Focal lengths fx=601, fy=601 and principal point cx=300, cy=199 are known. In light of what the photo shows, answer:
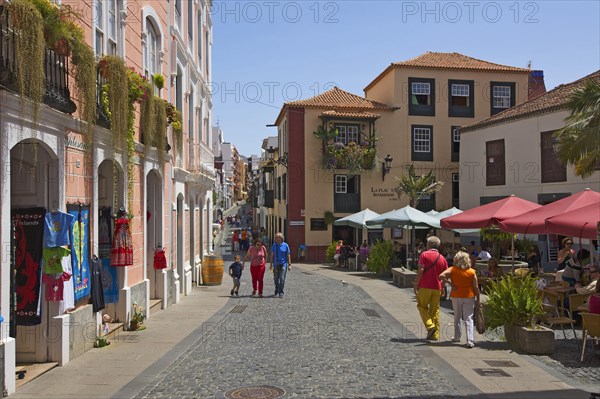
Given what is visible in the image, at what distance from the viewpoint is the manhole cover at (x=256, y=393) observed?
678cm

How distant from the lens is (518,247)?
21125 mm

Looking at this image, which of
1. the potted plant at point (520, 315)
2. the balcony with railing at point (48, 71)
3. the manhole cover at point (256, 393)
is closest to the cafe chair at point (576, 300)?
the potted plant at point (520, 315)

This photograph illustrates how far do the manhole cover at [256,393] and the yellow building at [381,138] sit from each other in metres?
27.8

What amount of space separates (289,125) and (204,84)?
12.4 meters

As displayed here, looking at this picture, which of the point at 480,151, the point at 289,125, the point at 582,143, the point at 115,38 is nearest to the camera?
the point at 115,38

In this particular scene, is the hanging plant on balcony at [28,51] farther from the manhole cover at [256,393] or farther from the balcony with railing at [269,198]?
the balcony with railing at [269,198]

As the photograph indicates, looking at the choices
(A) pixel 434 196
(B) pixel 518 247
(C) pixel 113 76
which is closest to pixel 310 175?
(A) pixel 434 196

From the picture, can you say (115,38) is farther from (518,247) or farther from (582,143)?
(518,247)

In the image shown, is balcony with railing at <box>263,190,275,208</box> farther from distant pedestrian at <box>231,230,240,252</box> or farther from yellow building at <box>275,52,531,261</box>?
yellow building at <box>275,52,531,261</box>

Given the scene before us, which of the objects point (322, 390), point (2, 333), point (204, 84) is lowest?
point (322, 390)

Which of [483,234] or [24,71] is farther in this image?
[483,234]

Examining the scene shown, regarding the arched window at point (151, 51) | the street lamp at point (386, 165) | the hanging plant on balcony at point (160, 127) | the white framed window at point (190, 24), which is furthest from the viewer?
the street lamp at point (386, 165)

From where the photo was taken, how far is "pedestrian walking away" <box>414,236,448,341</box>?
395 inches

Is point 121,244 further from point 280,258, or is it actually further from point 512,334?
point 512,334
